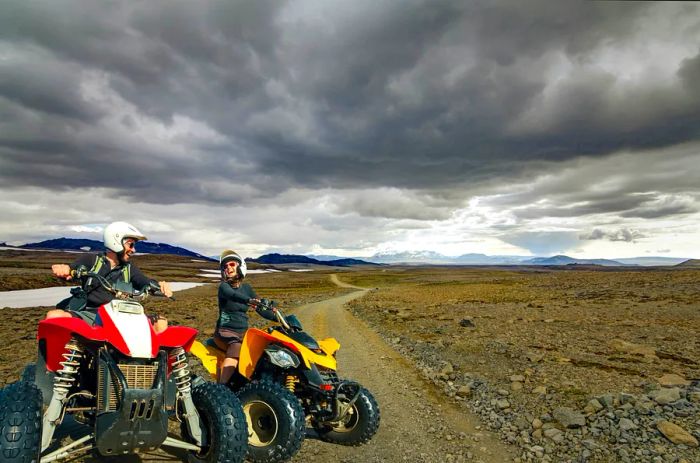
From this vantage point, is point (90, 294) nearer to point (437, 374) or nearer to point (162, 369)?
point (162, 369)

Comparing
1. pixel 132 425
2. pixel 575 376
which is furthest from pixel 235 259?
pixel 575 376

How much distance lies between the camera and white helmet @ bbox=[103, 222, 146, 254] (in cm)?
565

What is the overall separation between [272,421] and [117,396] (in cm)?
247

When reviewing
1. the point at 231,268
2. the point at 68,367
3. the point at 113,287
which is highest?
the point at 231,268

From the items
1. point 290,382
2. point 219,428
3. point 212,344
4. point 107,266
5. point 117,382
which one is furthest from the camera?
point 212,344

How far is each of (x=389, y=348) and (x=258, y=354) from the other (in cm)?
958

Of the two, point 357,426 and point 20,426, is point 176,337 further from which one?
point 357,426

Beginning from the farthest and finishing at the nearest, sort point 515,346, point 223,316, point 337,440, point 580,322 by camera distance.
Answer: point 580,322, point 515,346, point 223,316, point 337,440

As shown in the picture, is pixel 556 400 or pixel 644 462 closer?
pixel 644 462

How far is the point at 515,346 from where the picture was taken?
48.4 ft

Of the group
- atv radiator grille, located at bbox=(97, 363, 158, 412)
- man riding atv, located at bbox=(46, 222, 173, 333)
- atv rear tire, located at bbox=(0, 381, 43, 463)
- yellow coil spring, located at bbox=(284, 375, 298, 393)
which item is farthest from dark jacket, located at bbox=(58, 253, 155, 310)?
yellow coil spring, located at bbox=(284, 375, 298, 393)

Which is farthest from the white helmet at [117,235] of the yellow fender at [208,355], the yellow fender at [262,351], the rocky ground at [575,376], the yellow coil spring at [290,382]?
the rocky ground at [575,376]

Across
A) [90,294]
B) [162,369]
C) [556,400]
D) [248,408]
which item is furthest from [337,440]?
[556,400]

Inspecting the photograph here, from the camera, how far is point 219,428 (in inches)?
191
